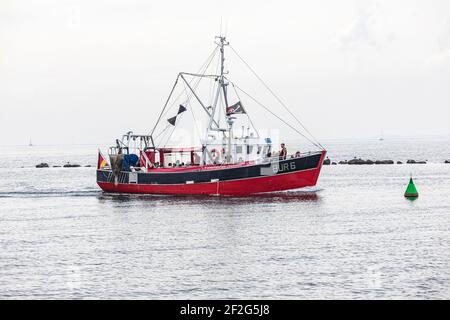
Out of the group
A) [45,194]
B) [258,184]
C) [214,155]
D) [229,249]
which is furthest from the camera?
[45,194]

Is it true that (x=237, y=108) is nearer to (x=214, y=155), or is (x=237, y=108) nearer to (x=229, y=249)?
(x=214, y=155)

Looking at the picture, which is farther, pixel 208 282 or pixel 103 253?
pixel 103 253

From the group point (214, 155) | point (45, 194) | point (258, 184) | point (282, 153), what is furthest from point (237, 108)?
point (45, 194)

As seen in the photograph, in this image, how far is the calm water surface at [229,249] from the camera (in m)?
24.7

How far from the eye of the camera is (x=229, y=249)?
32750 mm

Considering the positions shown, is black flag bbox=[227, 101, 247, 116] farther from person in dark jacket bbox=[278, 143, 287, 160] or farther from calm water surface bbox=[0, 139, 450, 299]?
calm water surface bbox=[0, 139, 450, 299]

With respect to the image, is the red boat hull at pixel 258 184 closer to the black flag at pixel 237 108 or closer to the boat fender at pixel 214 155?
the boat fender at pixel 214 155

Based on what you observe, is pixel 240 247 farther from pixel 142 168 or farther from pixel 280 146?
pixel 142 168

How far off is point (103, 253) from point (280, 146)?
30205 mm

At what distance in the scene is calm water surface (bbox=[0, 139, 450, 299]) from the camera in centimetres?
2467

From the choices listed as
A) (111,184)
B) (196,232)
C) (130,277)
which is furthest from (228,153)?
(130,277)

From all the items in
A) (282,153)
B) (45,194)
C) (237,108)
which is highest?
(237,108)
